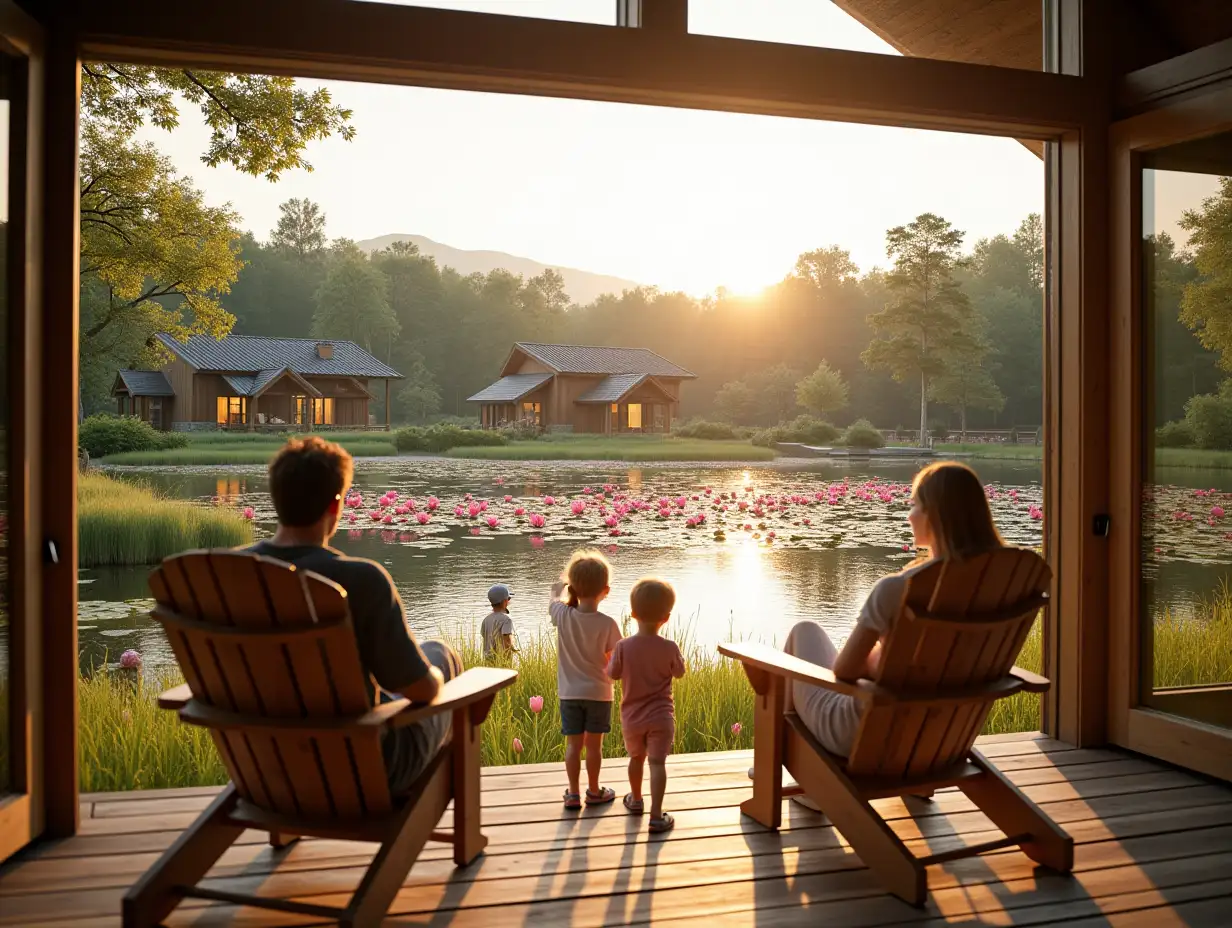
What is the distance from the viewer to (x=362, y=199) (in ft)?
32.4

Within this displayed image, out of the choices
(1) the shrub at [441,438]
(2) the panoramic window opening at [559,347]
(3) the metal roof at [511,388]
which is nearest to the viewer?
(2) the panoramic window opening at [559,347]

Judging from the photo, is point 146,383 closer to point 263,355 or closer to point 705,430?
point 263,355

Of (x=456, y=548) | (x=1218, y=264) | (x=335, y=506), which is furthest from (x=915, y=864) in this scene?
(x=456, y=548)

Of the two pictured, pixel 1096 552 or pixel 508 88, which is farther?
pixel 1096 552

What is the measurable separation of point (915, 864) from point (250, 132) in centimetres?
Result: 598

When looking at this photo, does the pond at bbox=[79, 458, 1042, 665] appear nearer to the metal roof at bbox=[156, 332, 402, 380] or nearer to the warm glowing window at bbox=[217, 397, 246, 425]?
the warm glowing window at bbox=[217, 397, 246, 425]

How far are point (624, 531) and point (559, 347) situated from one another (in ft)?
7.12

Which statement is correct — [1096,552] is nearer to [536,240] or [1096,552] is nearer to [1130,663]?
[1130,663]

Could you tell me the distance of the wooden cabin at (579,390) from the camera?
10.4 m

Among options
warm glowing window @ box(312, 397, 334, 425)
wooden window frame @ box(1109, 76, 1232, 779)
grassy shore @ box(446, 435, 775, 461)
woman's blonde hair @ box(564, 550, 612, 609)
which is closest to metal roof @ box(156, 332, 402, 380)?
warm glowing window @ box(312, 397, 334, 425)

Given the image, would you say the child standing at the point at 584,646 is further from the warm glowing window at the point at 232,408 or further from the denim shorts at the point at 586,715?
the warm glowing window at the point at 232,408

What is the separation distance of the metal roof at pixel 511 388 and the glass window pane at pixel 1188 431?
745cm

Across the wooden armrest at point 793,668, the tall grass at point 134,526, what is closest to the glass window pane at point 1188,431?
the wooden armrest at point 793,668

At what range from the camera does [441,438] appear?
10016mm
